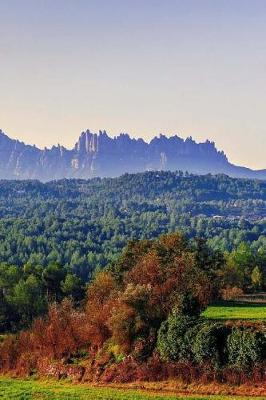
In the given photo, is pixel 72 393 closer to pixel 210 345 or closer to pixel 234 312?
pixel 210 345

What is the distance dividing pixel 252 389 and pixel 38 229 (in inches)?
6689

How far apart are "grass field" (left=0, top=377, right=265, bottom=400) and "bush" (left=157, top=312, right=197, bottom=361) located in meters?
3.56

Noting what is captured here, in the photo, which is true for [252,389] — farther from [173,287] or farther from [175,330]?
[173,287]

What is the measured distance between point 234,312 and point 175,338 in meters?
9.90

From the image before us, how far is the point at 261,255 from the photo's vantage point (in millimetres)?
91375

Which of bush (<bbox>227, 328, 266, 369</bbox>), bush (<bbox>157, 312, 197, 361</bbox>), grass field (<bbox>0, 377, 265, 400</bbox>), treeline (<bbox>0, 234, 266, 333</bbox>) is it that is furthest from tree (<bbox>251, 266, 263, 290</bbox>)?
grass field (<bbox>0, 377, 265, 400</bbox>)

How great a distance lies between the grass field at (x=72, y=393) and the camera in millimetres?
27547

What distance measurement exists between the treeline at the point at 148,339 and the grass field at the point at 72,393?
217 cm

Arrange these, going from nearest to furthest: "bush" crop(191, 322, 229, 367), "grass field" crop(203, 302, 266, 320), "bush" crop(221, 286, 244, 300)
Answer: "bush" crop(191, 322, 229, 367) < "grass field" crop(203, 302, 266, 320) < "bush" crop(221, 286, 244, 300)

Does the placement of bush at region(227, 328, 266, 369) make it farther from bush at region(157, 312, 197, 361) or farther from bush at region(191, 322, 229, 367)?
bush at region(157, 312, 197, 361)

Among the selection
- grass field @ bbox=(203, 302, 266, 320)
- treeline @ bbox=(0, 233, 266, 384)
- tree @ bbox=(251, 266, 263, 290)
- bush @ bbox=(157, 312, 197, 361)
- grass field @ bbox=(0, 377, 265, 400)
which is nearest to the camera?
grass field @ bbox=(0, 377, 265, 400)

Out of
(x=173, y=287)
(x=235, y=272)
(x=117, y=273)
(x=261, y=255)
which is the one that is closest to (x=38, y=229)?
(x=261, y=255)

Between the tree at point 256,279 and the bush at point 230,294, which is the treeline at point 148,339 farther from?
the tree at point 256,279

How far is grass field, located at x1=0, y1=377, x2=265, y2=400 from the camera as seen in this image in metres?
27.5
